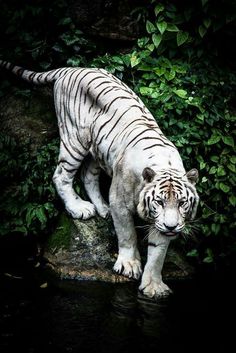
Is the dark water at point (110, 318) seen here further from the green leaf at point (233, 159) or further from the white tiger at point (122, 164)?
the green leaf at point (233, 159)

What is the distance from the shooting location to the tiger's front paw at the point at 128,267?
4.92 meters

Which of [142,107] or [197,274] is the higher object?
[142,107]

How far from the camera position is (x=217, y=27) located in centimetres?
594

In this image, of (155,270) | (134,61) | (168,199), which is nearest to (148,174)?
(168,199)

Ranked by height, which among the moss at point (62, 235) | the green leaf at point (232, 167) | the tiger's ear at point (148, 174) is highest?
the tiger's ear at point (148, 174)

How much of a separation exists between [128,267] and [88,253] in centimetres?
42

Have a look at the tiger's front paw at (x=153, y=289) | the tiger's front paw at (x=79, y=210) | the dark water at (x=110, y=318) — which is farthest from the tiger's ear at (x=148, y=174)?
the tiger's front paw at (x=79, y=210)

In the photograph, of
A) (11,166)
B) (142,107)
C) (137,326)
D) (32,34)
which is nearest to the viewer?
(137,326)

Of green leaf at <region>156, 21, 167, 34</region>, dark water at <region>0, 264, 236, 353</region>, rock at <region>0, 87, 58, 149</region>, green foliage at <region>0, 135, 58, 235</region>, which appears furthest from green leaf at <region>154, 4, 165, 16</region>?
dark water at <region>0, 264, 236, 353</region>

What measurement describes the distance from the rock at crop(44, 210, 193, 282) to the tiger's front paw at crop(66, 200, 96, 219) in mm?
55

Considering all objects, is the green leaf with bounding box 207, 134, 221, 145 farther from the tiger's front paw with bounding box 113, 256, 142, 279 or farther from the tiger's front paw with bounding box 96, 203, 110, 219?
the tiger's front paw with bounding box 113, 256, 142, 279

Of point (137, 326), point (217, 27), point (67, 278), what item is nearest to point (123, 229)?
point (67, 278)

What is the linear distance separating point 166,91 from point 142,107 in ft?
2.25

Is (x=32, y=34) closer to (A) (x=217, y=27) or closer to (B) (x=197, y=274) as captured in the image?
(A) (x=217, y=27)
